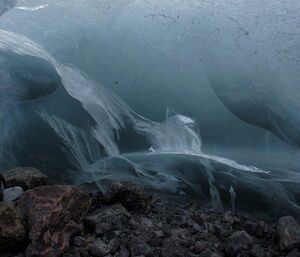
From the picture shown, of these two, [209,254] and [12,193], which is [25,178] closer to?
[12,193]

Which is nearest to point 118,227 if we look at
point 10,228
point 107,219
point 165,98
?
point 107,219

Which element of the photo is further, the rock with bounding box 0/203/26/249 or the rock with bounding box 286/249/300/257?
the rock with bounding box 286/249/300/257

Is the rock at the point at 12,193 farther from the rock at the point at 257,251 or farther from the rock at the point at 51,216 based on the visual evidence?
the rock at the point at 257,251

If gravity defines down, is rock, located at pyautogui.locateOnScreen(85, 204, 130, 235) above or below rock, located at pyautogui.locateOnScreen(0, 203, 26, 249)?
below

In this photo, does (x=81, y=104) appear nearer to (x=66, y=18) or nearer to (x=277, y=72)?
(x=66, y=18)

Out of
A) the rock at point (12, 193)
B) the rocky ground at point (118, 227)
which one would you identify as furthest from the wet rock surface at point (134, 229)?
the rock at point (12, 193)

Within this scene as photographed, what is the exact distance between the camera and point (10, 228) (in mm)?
1402

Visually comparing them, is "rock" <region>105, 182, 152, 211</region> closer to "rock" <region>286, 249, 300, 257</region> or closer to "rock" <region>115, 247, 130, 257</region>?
"rock" <region>115, 247, 130, 257</region>

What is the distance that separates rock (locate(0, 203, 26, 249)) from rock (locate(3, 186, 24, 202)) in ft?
0.73

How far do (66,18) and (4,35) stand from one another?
13.4 inches

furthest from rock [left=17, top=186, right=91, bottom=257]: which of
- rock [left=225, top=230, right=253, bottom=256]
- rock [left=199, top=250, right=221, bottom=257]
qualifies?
rock [left=225, top=230, right=253, bottom=256]

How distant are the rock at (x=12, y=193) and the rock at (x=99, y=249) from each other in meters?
0.37

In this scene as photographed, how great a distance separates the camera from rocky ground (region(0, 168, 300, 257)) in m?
1.43

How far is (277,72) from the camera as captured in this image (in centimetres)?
211
